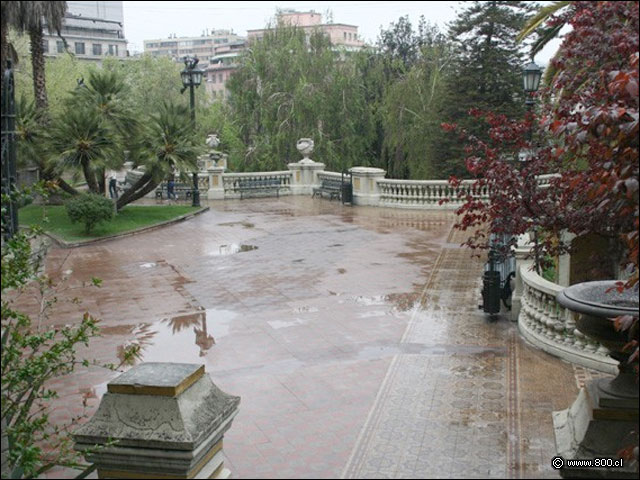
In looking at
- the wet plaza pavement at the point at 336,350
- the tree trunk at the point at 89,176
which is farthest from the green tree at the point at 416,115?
the tree trunk at the point at 89,176

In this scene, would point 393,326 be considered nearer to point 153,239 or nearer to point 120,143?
point 153,239

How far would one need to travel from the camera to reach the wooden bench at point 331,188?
32281 mm

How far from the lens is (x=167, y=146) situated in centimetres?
2591

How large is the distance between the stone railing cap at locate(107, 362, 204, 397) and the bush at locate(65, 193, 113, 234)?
17.2 m

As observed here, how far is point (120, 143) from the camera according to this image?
25.2 meters

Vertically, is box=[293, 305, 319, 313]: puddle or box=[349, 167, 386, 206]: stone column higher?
box=[349, 167, 386, 206]: stone column

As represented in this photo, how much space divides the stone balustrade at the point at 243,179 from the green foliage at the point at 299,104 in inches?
212

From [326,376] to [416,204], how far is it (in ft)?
64.2

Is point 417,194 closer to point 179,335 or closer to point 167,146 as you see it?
point 167,146

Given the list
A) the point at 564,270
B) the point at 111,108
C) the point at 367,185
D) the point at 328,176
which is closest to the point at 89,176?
the point at 111,108

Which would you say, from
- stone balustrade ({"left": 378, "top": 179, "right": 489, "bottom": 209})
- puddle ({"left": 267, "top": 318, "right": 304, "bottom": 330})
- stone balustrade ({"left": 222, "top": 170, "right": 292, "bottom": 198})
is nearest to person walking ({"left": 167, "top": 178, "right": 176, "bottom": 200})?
stone balustrade ({"left": 222, "top": 170, "right": 292, "bottom": 198})

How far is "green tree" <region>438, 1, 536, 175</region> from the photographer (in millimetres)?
37375

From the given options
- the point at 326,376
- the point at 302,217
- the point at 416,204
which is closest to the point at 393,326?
the point at 326,376

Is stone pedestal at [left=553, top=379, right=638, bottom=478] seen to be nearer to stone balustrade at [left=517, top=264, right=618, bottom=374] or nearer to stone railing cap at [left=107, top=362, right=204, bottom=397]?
stone balustrade at [left=517, top=264, right=618, bottom=374]
